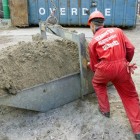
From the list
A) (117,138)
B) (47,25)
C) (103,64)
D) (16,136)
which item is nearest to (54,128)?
(16,136)

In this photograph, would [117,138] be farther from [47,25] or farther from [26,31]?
[26,31]

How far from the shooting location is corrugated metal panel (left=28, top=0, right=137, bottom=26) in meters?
Answer: 10.6

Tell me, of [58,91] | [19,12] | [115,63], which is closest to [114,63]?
[115,63]

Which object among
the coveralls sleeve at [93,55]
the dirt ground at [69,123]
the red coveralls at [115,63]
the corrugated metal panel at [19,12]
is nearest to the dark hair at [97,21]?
the red coveralls at [115,63]

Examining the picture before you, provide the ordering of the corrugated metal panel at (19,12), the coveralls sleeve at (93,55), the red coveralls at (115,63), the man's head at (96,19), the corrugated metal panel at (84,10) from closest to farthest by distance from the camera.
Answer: the red coveralls at (115,63)
the coveralls sleeve at (93,55)
the man's head at (96,19)
the corrugated metal panel at (84,10)
the corrugated metal panel at (19,12)

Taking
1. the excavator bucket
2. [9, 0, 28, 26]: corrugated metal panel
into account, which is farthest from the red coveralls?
[9, 0, 28, 26]: corrugated metal panel

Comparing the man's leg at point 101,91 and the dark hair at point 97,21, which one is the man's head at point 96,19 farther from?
the man's leg at point 101,91

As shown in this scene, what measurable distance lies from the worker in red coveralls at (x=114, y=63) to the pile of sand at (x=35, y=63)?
28.3 inches

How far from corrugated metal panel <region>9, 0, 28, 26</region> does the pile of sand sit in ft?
22.4

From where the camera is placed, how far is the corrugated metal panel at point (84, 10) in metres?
10.6

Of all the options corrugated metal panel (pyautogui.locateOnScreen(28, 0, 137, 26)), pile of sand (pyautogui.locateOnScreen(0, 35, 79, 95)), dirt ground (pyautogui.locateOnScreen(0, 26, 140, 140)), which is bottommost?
dirt ground (pyautogui.locateOnScreen(0, 26, 140, 140))

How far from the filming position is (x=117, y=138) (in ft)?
12.6

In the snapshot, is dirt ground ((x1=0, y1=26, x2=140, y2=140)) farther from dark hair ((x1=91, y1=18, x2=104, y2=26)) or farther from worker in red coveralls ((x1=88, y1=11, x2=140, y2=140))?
dark hair ((x1=91, y1=18, x2=104, y2=26))

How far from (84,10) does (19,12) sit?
2684 millimetres
